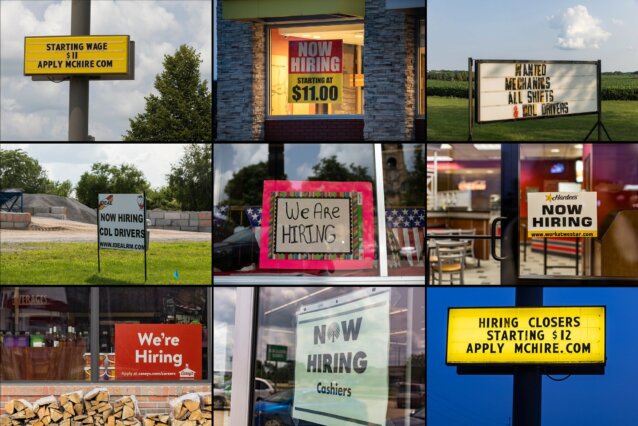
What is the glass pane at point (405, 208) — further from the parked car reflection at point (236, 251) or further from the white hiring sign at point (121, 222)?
the white hiring sign at point (121, 222)

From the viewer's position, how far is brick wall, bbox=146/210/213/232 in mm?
7504

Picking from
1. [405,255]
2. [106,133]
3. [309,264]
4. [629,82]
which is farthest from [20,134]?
[629,82]

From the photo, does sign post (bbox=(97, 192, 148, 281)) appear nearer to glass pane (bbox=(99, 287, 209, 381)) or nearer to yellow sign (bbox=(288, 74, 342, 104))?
glass pane (bbox=(99, 287, 209, 381))

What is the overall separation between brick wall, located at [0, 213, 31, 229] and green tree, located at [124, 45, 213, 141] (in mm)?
1128

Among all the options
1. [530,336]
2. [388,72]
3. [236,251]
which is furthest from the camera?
[388,72]

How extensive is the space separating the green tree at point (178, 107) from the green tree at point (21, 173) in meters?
0.82

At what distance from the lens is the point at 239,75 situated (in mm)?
7922

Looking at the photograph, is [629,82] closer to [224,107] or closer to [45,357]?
[224,107]

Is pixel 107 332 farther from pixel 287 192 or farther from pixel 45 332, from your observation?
pixel 287 192

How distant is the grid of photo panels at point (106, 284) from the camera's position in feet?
24.6

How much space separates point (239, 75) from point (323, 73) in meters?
0.78

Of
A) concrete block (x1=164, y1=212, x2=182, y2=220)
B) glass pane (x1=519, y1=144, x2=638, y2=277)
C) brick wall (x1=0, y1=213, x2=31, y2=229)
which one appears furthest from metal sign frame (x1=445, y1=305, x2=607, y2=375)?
brick wall (x1=0, y1=213, x2=31, y2=229)

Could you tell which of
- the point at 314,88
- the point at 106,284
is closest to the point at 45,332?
the point at 106,284

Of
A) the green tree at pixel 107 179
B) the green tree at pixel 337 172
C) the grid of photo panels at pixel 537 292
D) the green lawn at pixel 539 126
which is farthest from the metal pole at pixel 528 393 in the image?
the green tree at pixel 107 179
